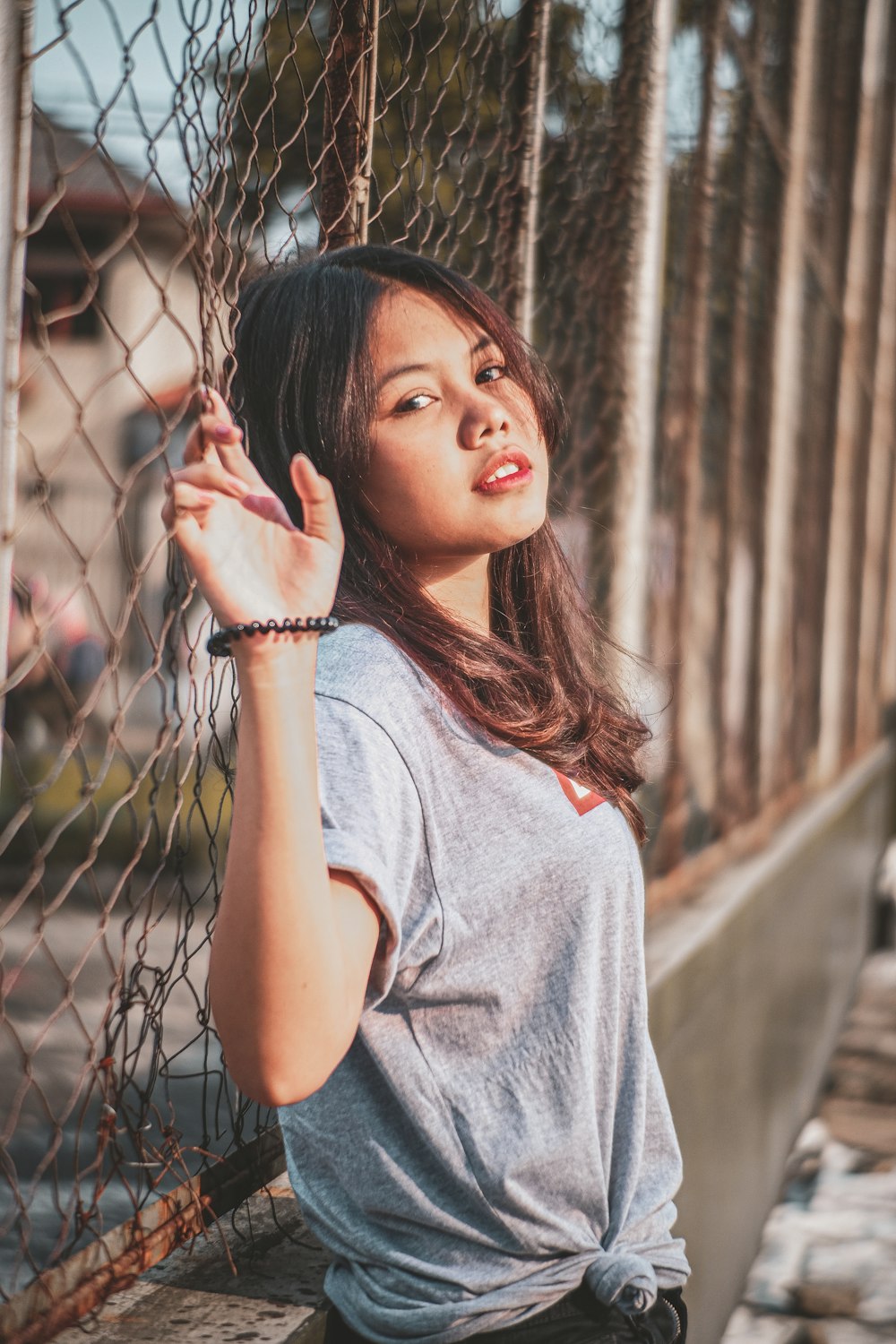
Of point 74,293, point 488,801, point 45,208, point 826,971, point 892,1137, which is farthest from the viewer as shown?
point 74,293

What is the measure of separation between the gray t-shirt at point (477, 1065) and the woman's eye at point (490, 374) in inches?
13.4

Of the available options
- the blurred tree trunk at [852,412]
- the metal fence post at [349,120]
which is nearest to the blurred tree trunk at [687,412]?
the metal fence post at [349,120]

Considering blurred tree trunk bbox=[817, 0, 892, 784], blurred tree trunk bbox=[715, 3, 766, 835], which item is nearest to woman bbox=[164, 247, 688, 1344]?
blurred tree trunk bbox=[715, 3, 766, 835]

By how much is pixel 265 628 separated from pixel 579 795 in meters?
0.49

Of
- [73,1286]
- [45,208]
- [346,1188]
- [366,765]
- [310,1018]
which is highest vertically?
[45,208]

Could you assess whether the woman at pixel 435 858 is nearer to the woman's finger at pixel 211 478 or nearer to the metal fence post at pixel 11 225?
the woman's finger at pixel 211 478

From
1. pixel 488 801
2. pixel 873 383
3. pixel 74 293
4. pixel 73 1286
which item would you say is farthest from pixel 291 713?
pixel 74 293

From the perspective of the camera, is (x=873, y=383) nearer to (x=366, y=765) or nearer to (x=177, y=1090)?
(x=177, y=1090)

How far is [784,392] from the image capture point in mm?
5055

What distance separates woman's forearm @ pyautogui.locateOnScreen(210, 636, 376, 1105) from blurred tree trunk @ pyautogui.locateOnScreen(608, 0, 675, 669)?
2.05 meters

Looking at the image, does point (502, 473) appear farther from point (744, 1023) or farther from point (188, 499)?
point (744, 1023)

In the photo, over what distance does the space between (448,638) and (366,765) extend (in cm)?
29

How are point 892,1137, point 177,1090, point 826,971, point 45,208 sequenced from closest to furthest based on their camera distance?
point 45,208 → point 892,1137 → point 177,1090 → point 826,971

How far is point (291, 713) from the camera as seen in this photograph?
0.97 m
